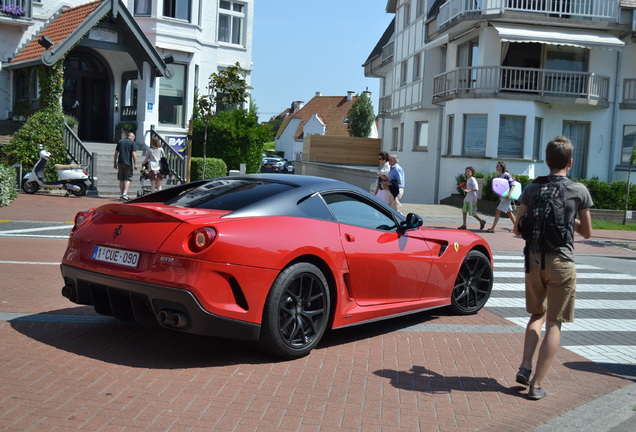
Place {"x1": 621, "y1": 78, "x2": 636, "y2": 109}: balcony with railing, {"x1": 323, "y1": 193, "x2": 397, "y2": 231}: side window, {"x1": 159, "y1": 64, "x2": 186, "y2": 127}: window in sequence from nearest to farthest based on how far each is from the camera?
A: {"x1": 323, "y1": 193, "x2": 397, "y2": 231}: side window < {"x1": 159, "y1": 64, "x2": 186, "y2": 127}: window < {"x1": 621, "y1": 78, "x2": 636, "y2": 109}: balcony with railing

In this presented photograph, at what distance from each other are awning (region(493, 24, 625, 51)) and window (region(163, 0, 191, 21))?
1232 centimetres

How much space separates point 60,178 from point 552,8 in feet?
67.5

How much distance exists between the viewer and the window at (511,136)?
29.7 metres

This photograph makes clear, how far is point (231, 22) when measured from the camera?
34.3 meters

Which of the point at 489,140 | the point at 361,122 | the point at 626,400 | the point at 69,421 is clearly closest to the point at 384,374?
the point at 626,400

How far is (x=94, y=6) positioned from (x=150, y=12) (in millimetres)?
4202

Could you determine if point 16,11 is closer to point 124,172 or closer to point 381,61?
point 124,172

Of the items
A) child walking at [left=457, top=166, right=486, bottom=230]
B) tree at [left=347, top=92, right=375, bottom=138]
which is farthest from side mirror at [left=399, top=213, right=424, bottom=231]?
tree at [left=347, top=92, right=375, bottom=138]

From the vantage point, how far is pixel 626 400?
5.26 metres

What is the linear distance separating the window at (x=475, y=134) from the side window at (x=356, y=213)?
23956 millimetres

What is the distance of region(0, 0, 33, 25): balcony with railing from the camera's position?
1051 inches

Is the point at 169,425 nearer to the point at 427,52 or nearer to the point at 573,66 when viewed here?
the point at 573,66

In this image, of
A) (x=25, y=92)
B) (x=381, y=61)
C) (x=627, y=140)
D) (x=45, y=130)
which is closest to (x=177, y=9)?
(x=25, y=92)

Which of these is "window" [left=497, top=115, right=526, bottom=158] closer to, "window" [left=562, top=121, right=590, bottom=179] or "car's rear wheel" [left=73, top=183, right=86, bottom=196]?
"window" [left=562, top=121, right=590, bottom=179]
